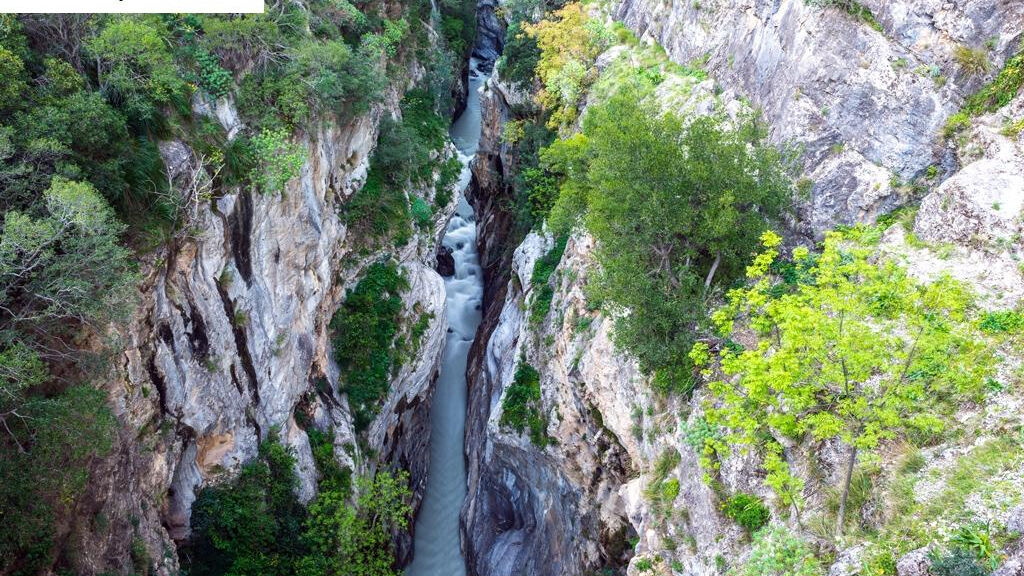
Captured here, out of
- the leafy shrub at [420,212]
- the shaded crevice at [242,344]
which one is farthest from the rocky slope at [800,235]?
the leafy shrub at [420,212]

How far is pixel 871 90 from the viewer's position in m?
14.8

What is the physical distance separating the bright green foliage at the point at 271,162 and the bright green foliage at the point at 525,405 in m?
11.3

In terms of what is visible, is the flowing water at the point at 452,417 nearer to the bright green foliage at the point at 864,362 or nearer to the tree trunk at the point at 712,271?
the tree trunk at the point at 712,271

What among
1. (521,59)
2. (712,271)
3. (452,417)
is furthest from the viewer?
(452,417)

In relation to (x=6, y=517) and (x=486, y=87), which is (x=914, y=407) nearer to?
(x=6, y=517)

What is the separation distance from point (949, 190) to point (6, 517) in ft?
65.8

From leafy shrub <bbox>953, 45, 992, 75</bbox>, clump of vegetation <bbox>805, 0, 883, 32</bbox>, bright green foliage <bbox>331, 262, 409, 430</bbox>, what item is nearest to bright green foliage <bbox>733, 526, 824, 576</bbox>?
leafy shrub <bbox>953, 45, 992, 75</bbox>

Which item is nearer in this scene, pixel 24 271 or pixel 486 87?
pixel 24 271

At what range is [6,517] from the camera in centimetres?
1031

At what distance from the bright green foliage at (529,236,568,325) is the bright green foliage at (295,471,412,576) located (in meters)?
8.60

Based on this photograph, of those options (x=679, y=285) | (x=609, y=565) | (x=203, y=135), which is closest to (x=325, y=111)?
(x=203, y=135)

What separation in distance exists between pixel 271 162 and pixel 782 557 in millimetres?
17027

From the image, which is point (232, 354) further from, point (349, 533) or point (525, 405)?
point (525, 405)

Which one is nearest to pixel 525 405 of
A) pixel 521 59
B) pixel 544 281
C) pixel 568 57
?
pixel 544 281
